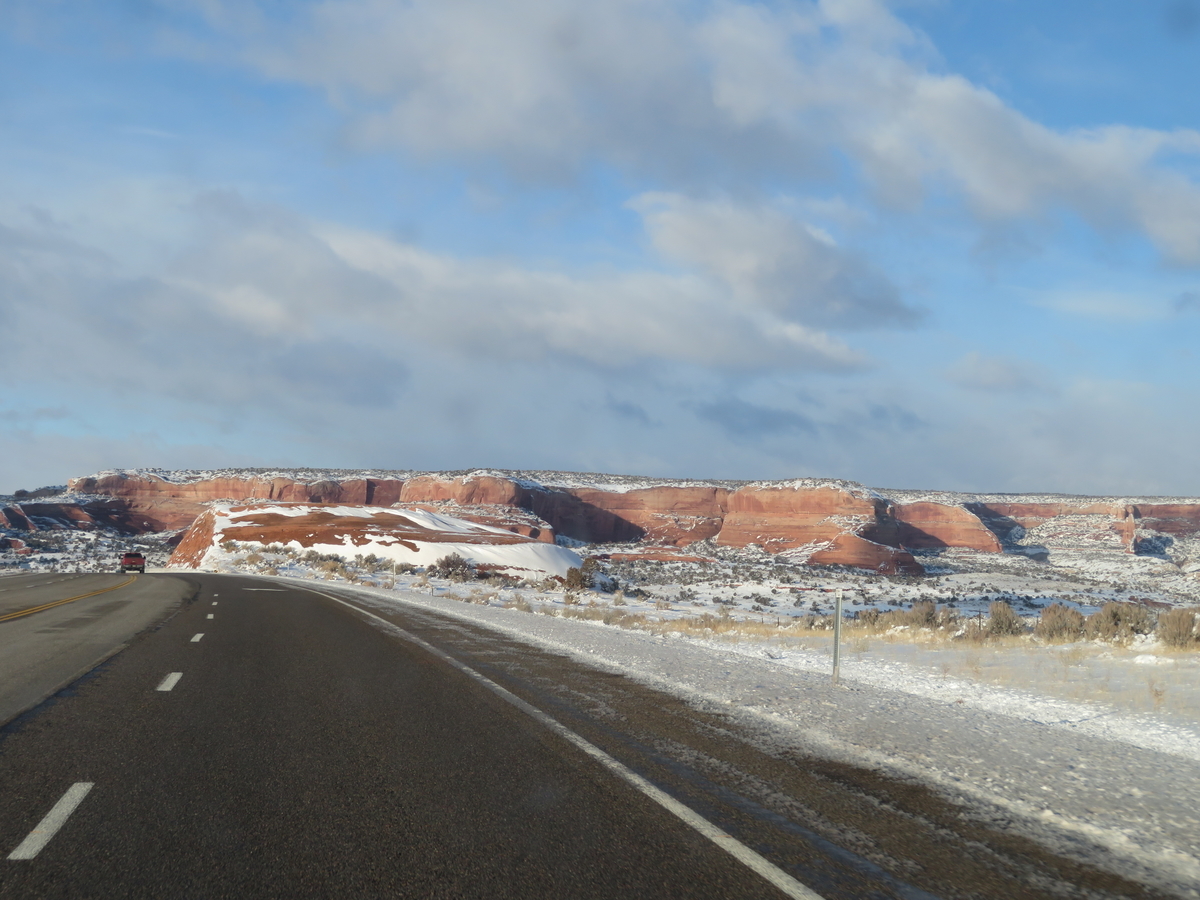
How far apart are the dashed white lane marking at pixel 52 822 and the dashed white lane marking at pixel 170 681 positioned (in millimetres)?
4419

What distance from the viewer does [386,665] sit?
12.4m

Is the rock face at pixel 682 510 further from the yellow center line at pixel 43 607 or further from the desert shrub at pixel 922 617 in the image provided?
the desert shrub at pixel 922 617

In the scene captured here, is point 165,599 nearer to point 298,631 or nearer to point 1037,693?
point 298,631

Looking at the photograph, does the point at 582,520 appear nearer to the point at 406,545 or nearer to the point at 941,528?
the point at 941,528

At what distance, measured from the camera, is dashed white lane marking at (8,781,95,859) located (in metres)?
4.58

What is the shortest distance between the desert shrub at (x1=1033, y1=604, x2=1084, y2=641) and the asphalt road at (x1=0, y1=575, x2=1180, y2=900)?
9724 millimetres

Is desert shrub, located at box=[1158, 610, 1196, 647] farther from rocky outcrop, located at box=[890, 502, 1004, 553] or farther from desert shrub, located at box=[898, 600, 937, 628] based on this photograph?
rocky outcrop, located at box=[890, 502, 1004, 553]

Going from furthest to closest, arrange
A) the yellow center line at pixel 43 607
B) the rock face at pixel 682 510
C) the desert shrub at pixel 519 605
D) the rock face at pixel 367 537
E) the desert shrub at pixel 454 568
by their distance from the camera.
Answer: the rock face at pixel 682 510
the rock face at pixel 367 537
the desert shrub at pixel 454 568
the desert shrub at pixel 519 605
the yellow center line at pixel 43 607

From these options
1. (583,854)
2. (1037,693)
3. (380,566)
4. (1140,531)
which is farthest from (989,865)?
(1140,531)

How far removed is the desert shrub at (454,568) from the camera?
168ft

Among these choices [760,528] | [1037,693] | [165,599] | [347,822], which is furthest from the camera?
[760,528]

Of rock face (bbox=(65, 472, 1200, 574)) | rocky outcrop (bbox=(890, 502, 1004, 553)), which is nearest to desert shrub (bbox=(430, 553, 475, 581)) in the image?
rock face (bbox=(65, 472, 1200, 574))

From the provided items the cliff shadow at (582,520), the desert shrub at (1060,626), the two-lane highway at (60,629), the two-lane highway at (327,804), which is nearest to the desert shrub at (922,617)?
the desert shrub at (1060,626)

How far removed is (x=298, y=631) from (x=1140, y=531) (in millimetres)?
140734
